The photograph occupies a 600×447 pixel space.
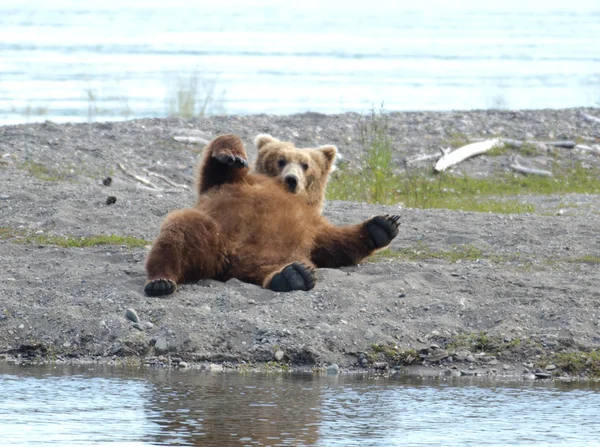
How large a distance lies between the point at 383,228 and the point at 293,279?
0.98 metres

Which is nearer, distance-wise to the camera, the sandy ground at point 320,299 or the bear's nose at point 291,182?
the sandy ground at point 320,299

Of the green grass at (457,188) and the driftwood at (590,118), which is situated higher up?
the driftwood at (590,118)

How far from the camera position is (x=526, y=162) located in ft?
45.8

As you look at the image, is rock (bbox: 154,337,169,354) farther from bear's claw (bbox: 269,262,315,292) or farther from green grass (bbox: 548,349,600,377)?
green grass (bbox: 548,349,600,377)

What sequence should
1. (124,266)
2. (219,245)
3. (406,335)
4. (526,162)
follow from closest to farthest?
(406,335) → (219,245) → (124,266) → (526,162)

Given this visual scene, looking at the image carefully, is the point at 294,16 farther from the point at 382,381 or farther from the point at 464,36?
the point at 382,381

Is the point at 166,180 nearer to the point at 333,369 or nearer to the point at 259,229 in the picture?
the point at 259,229

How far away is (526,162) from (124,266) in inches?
297

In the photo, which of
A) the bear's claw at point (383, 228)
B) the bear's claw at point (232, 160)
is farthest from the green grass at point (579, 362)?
the bear's claw at point (232, 160)

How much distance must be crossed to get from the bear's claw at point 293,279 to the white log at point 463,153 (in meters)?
6.55

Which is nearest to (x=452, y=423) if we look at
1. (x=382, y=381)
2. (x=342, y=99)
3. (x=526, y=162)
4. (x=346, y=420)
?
(x=346, y=420)

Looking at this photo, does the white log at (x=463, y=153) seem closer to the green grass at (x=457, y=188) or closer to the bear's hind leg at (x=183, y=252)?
the green grass at (x=457, y=188)

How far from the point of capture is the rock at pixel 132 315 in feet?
20.7

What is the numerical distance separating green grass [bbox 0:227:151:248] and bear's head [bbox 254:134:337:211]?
3.83 feet
